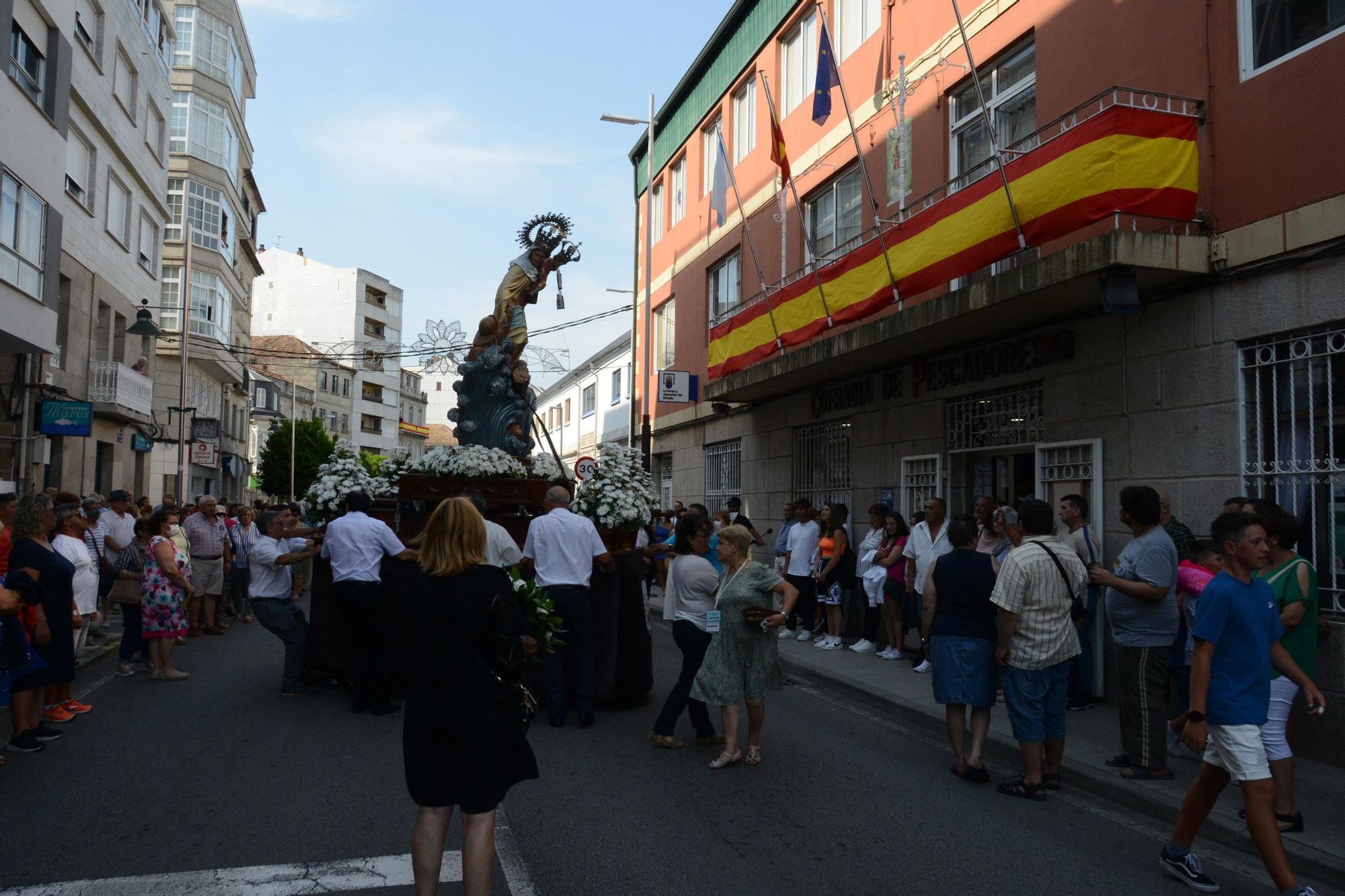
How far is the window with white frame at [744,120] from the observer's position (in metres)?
18.8

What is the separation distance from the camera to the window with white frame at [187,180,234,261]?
35.3 m

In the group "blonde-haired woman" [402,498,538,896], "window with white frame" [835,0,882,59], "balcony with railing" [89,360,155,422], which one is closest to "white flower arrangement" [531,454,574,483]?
"blonde-haired woman" [402,498,538,896]

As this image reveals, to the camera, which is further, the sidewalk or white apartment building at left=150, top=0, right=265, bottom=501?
white apartment building at left=150, top=0, right=265, bottom=501

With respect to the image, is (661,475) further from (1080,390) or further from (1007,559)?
(1007,559)

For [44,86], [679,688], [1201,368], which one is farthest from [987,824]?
[44,86]

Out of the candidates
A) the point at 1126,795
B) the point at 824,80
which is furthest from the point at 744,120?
the point at 1126,795

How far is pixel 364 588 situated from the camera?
307 inches

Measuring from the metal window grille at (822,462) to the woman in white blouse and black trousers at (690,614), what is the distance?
7.26 meters

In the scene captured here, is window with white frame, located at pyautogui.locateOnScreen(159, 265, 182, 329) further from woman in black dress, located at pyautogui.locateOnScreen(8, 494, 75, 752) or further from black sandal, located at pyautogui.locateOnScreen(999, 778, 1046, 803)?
black sandal, located at pyautogui.locateOnScreen(999, 778, 1046, 803)

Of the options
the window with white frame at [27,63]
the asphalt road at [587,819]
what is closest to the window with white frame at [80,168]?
the window with white frame at [27,63]

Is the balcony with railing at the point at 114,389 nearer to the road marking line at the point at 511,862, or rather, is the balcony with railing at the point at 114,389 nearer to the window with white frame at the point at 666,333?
the window with white frame at the point at 666,333

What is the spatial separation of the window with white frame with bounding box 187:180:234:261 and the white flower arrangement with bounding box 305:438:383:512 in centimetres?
2955

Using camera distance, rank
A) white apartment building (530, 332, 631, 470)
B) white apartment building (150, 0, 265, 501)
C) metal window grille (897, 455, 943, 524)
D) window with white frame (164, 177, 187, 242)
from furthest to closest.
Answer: window with white frame (164, 177, 187, 242)
white apartment building (150, 0, 265, 501)
white apartment building (530, 332, 631, 470)
metal window grille (897, 455, 943, 524)

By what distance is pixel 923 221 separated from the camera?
10.5m
